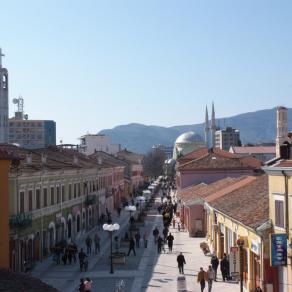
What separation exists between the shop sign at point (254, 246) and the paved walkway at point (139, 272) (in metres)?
2.48

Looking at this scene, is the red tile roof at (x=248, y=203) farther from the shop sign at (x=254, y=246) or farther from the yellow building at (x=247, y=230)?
the shop sign at (x=254, y=246)

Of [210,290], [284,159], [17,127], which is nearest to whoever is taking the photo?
[284,159]

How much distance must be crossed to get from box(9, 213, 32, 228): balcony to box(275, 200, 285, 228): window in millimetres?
13380

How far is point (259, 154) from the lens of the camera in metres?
131

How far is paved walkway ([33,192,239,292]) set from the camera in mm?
25797

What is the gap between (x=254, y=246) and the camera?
21875mm

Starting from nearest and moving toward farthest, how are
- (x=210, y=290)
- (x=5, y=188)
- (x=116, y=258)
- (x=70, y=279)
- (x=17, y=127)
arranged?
1. (x=210, y=290)
2. (x=5, y=188)
3. (x=70, y=279)
4. (x=116, y=258)
5. (x=17, y=127)

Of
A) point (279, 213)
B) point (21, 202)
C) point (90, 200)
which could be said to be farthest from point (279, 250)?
point (90, 200)

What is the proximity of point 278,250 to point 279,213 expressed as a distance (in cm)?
144

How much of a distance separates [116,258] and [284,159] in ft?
47.8

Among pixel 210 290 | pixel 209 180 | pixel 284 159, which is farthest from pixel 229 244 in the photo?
pixel 209 180

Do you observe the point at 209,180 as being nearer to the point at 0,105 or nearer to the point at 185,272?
the point at 185,272

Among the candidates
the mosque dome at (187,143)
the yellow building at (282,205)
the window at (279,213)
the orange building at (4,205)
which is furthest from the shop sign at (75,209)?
the mosque dome at (187,143)

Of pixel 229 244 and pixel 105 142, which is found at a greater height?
pixel 105 142
